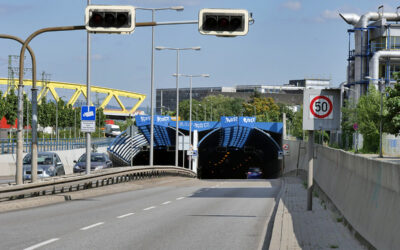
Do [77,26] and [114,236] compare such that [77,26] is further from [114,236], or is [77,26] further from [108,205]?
[114,236]

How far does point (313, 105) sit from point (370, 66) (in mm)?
66489

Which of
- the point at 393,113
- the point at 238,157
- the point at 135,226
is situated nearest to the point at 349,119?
the point at 393,113

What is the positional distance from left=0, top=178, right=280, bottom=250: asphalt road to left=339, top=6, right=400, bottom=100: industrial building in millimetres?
62844

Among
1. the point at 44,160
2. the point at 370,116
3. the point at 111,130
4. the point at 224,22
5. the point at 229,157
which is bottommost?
the point at 229,157

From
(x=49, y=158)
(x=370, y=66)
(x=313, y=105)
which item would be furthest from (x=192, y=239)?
(x=370, y=66)

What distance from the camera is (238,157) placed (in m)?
126

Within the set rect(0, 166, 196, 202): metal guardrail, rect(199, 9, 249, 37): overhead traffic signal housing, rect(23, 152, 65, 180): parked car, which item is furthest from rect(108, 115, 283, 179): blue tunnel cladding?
rect(199, 9, 249, 37): overhead traffic signal housing

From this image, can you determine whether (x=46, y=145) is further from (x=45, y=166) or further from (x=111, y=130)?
(x=111, y=130)

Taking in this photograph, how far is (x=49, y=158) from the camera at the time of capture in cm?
3631

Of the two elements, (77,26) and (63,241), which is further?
(77,26)

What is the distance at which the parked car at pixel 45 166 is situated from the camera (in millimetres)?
34938

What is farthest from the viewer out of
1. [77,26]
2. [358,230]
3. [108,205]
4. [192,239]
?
[108,205]

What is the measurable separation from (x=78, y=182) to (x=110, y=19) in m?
10.1

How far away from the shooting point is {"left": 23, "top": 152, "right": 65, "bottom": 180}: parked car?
34938 mm
